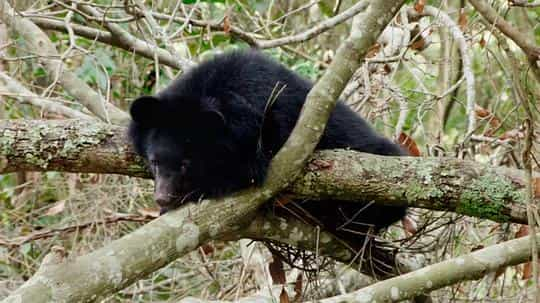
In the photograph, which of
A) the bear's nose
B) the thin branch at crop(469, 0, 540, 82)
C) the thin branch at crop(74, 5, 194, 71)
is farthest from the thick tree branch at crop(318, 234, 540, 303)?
the thin branch at crop(74, 5, 194, 71)

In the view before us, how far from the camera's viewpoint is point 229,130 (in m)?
3.75

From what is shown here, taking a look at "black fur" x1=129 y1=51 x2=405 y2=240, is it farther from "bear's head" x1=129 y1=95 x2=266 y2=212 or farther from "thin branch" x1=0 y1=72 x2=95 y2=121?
"thin branch" x1=0 y1=72 x2=95 y2=121

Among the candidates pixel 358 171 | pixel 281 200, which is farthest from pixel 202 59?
pixel 358 171

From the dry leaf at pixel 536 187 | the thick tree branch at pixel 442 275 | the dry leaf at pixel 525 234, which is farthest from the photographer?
the dry leaf at pixel 525 234

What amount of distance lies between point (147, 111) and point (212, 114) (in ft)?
1.28

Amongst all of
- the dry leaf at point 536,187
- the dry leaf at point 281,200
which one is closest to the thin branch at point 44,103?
the dry leaf at point 281,200

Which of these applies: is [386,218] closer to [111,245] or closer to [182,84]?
[182,84]

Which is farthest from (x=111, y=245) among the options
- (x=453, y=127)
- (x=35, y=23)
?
(x=453, y=127)

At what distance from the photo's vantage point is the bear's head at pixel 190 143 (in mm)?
3621

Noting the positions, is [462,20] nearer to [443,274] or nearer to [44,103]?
[443,274]

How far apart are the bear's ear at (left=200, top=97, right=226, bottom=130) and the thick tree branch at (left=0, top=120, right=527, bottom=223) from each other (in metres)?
0.48

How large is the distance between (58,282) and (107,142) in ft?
4.17

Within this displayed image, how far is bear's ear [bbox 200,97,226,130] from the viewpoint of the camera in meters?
3.71

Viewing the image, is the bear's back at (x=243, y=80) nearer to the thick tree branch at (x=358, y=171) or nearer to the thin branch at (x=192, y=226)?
the thick tree branch at (x=358, y=171)
